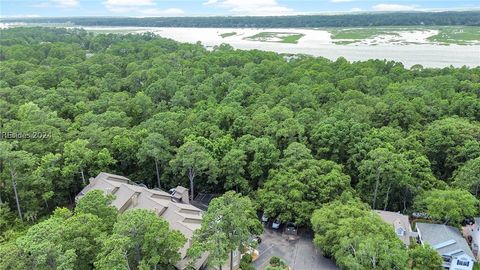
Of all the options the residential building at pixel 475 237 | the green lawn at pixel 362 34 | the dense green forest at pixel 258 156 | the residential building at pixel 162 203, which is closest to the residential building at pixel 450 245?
the dense green forest at pixel 258 156

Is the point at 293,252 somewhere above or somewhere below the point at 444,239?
below

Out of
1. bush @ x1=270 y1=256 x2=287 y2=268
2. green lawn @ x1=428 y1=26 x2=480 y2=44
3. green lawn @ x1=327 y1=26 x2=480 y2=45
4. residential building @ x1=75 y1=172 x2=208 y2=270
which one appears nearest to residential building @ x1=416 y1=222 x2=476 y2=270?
bush @ x1=270 y1=256 x2=287 y2=268

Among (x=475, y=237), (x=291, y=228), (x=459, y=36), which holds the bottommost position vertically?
(x=475, y=237)

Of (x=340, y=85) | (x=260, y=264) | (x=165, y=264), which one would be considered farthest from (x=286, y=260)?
(x=340, y=85)

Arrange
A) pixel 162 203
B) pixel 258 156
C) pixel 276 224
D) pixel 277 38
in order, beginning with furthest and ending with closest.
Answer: pixel 277 38, pixel 258 156, pixel 276 224, pixel 162 203

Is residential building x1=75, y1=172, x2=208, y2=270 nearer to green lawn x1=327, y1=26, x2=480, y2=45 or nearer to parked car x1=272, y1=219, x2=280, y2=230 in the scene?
parked car x1=272, y1=219, x2=280, y2=230

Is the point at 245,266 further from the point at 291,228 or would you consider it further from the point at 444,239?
the point at 444,239

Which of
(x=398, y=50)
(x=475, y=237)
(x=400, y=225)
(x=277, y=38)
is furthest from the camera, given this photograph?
(x=277, y=38)

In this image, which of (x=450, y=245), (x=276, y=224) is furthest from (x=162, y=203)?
(x=450, y=245)
